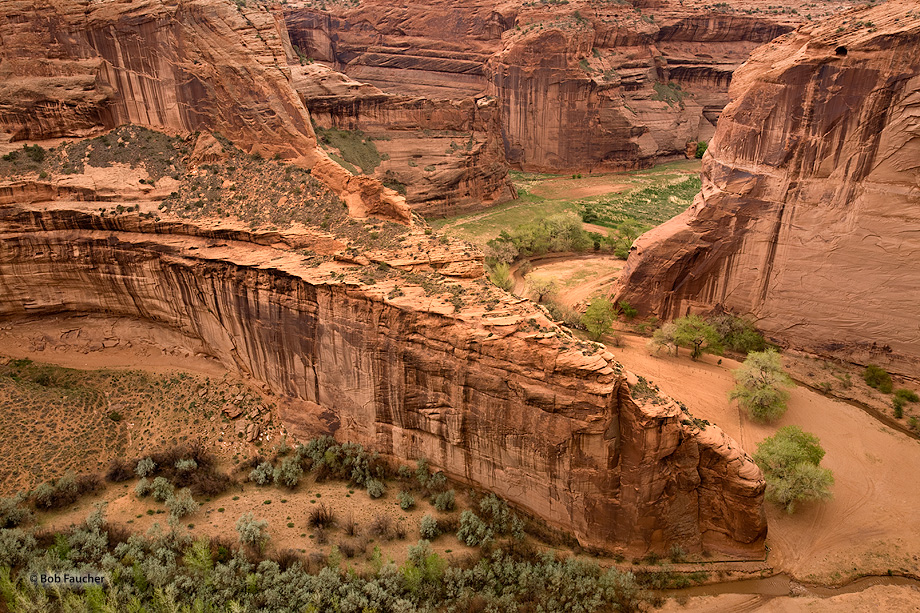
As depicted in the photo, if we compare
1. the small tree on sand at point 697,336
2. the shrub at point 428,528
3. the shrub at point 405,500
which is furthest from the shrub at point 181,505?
the small tree on sand at point 697,336

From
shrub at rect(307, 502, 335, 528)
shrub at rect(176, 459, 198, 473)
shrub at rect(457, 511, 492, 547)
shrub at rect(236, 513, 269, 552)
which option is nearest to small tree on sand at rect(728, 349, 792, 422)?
shrub at rect(457, 511, 492, 547)

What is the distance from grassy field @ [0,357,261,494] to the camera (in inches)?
774

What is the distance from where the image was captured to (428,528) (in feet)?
56.7

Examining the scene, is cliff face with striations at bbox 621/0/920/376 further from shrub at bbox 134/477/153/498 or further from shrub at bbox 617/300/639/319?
shrub at bbox 134/477/153/498

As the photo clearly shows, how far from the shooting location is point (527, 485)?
17.5m

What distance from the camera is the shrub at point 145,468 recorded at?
19298 millimetres

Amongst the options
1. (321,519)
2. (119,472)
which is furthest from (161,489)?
(321,519)

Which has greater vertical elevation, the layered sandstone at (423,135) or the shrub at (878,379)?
the layered sandstone at (423,135)

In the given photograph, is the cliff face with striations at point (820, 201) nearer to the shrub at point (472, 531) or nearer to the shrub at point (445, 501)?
the shrub at point (445, 501)

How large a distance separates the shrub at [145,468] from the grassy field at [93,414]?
4.70 feet

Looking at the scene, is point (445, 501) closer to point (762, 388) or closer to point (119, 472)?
point (119, 472)

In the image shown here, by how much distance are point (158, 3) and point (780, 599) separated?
2991cm

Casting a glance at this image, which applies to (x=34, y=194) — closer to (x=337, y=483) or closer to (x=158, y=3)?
(x=158, y=3)

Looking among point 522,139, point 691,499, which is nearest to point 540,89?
point 522,139
